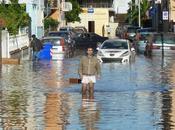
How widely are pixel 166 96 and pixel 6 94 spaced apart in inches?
189

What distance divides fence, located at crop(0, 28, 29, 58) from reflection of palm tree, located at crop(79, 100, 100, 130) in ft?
72.3

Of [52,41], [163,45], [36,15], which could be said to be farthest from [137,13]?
[52,41]

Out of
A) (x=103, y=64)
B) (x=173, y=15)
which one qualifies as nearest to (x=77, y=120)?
(x=103, y=64)

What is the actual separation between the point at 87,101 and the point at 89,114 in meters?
3.38

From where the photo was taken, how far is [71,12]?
347 feet

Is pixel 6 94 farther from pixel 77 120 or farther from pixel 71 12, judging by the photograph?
pixel 71 12

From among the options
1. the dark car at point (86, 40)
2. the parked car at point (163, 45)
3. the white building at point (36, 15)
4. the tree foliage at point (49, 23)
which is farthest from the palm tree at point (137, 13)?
the parked car at point (163, 45)

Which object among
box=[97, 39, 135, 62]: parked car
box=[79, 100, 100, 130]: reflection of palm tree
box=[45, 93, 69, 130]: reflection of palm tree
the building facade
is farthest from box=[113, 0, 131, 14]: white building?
box=[79, 100, 100, 130]: reflection of palm tree

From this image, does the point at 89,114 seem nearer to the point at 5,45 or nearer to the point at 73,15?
the point at 5,45

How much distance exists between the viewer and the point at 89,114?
1722cm

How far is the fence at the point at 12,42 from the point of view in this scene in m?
42.5

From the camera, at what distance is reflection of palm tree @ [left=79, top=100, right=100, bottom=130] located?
15.4 metres

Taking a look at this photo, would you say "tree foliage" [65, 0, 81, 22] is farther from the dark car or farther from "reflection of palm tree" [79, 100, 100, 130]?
"reflection of palm tree" [79, 100, 100, 130]

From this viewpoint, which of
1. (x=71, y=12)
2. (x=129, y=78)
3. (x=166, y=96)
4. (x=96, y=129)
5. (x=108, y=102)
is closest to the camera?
(x=96, y=129)
